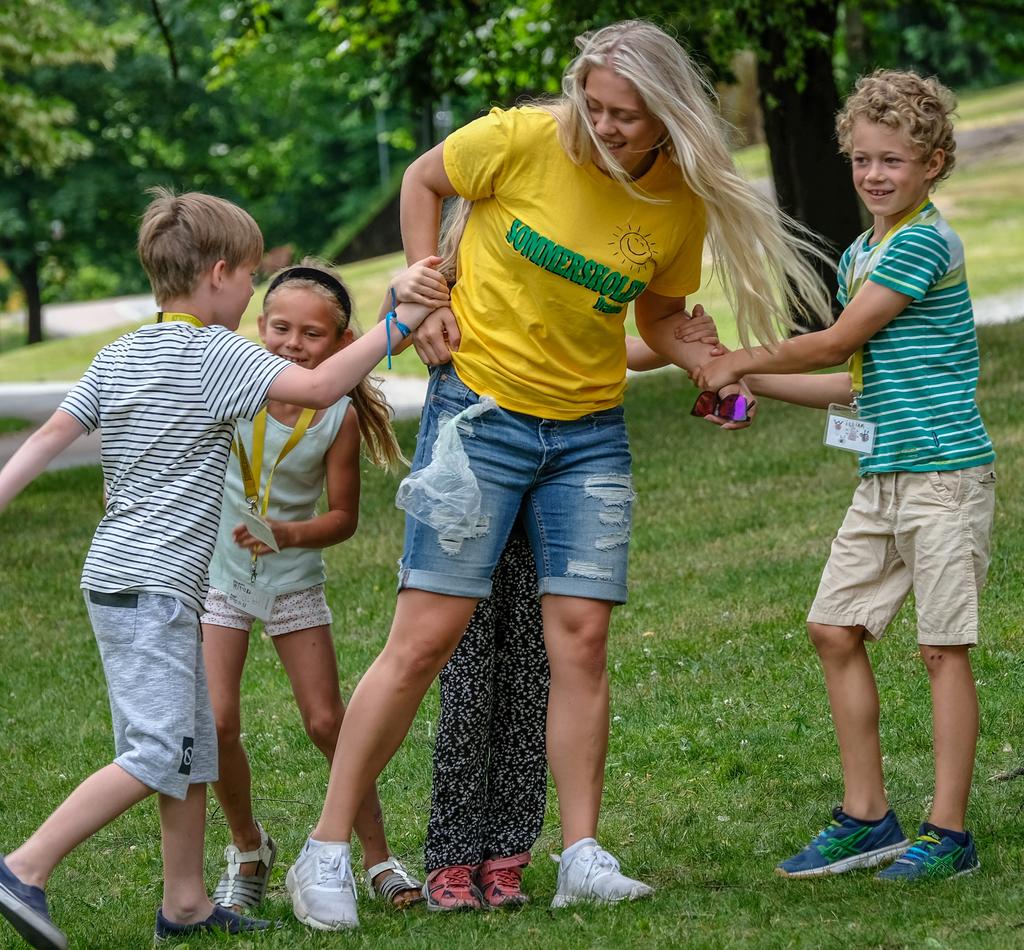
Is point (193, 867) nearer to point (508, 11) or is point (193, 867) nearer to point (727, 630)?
point (727, 630)

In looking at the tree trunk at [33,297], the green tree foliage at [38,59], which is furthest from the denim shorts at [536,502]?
the tree trunk at [33,297]

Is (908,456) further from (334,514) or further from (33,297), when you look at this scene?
(33,297)

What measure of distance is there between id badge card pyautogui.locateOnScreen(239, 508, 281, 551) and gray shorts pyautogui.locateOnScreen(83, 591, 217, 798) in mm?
338

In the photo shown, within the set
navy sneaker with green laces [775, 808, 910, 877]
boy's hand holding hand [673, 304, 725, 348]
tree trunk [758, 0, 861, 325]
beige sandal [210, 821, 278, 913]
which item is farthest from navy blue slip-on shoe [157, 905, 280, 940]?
tree trunk [758, 0, 861, 325]

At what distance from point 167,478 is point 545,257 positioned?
3.31 ft

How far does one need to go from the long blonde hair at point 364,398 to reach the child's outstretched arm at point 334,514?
8 centimetres

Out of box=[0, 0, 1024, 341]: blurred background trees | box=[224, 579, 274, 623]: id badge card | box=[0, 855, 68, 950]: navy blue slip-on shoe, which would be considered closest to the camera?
box=[0, 855, 68, 950]: navy blue slip-on shoe

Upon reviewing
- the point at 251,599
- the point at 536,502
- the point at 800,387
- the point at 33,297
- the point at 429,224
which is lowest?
the point at 33,297

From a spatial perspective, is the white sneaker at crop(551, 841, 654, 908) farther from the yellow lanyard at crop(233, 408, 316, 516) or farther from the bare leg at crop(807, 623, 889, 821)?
the yellow lanyard at crop(233, 408, 316, 516)

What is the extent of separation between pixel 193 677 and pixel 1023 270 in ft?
67.4

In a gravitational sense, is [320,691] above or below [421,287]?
below

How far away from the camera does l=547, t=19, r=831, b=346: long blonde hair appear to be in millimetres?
3648

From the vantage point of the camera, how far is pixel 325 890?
378 centimetres

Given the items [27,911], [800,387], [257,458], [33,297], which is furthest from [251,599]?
[33,297]
